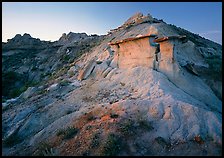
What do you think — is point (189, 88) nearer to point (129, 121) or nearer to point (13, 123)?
point (129, 121)

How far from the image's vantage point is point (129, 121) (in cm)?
923

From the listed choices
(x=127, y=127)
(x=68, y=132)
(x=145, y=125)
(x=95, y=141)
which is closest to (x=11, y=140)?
(x=68, y=132)

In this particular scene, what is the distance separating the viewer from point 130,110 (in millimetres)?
9961

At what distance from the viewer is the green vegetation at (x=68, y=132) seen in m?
9.06

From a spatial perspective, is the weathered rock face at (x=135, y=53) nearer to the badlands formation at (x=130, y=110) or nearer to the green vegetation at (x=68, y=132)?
the badlands formation at (x=130, y=110)

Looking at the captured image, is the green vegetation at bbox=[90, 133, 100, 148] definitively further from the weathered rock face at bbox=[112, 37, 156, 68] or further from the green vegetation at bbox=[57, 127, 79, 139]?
the weathered rock face at bbox=[112, 37, 156, 68]

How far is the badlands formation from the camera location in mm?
8375

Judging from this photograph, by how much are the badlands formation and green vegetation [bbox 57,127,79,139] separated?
0.13 ft

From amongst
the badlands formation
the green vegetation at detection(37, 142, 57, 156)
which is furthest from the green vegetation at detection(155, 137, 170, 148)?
the green vegetation at detection(37, 142, 57, 156)

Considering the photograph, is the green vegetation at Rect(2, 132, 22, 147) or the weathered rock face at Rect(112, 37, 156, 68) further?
the weathered rock face at Rect(112, 37, 156, 68)

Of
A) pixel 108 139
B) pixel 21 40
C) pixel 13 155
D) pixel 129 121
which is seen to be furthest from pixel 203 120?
pixel 21 40

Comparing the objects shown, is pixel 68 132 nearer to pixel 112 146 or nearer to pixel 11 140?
pixel 112 146

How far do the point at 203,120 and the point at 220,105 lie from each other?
2927 millimetres

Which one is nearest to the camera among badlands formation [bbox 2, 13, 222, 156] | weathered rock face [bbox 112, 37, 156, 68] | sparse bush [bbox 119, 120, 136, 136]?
badlands formation [bbox 2, 13, 222, 156]
